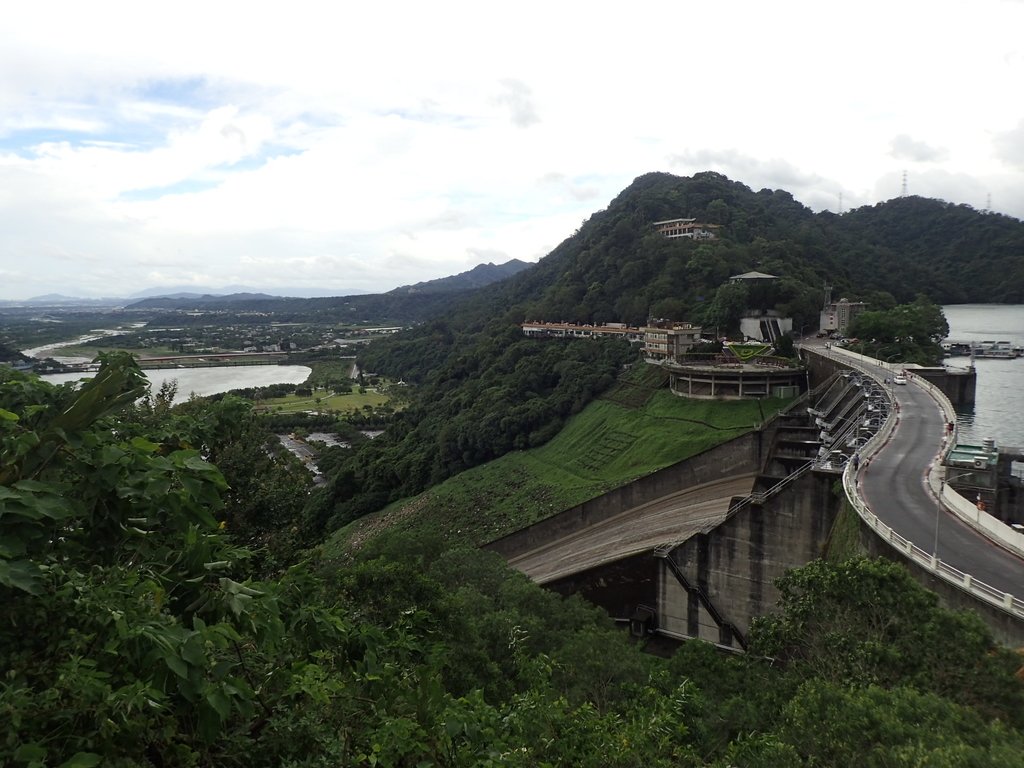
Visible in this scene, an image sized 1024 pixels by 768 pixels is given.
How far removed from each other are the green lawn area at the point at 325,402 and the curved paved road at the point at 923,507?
7392 centimetres

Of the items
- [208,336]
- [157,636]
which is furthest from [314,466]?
[208,336]

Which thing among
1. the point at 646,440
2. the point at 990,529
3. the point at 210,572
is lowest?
the point at 646,440

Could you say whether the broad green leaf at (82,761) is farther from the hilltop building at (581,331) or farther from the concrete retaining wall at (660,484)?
the hilltop building at (581,331)

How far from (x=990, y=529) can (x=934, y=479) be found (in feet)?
15.5

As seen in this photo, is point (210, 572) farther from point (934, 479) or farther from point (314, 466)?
point (314, 466)

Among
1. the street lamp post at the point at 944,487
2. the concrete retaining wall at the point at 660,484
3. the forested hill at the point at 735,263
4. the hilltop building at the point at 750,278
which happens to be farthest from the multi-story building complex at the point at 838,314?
the street lamp post at the point at 944,487

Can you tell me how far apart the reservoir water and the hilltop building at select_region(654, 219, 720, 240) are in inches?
2718

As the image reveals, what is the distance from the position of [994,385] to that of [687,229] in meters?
45.0

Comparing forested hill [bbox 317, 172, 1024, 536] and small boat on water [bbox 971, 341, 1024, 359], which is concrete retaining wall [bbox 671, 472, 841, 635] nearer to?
forested hill [bbox 317, 172, 1024, 536]

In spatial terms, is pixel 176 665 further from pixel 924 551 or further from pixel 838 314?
pixel 838 314

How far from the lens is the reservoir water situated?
100m

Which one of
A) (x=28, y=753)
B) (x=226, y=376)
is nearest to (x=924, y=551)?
(x=28, y=753)

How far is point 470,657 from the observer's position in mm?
13430

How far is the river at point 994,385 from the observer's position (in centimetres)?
3874
